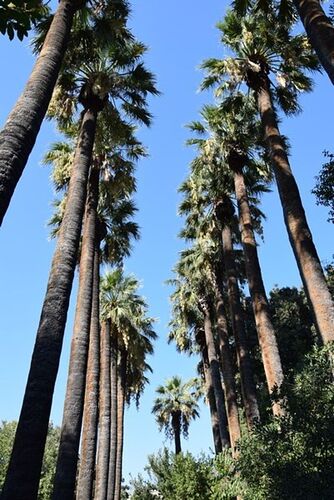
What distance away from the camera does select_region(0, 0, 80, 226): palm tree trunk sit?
5.02 metres

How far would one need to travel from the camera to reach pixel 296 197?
10.7 metres

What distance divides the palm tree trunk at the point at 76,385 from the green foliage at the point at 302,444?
3.37 metres

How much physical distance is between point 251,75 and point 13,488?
13676 mm

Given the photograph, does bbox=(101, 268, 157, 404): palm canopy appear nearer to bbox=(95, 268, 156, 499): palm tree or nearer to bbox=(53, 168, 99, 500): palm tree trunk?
bbox=(95, 268, 156, 499): palm tree

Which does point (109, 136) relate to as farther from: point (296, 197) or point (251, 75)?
point (296, 197)

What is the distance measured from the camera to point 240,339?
17344 millimetres

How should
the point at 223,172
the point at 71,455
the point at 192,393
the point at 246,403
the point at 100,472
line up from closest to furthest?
the point at 71,455, the point at 246,403, the point at 100,472, the point at 223,172, the point at 192,393

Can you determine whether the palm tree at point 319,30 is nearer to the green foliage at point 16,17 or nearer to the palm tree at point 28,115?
the palm tree at point 28,115

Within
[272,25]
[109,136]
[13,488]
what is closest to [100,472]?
[109,136]

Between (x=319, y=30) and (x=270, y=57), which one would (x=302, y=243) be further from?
(x=270, y=57)

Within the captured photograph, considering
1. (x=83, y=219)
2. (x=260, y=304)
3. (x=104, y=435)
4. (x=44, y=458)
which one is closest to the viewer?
(x=83, y=219)

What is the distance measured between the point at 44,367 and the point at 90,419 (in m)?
7.66

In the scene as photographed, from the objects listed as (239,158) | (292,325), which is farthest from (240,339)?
(292,325)

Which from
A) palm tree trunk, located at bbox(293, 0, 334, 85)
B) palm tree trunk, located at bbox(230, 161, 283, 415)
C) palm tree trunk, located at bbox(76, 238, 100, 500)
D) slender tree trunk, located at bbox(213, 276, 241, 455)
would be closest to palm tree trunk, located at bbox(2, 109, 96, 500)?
palm tree trunk, located at bbox(76, 238, 100, 500)
